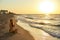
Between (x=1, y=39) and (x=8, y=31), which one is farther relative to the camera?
(x=8, y=31)

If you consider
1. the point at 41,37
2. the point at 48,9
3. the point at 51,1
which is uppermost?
the point at 51,1

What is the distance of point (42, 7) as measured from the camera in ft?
9.89

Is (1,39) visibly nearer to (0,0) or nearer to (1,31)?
(1,31)

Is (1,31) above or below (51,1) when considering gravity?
below

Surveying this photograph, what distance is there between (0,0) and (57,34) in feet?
6.33

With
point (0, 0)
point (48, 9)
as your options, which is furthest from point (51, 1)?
point (0, 0)

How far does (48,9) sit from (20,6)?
25.4 inches

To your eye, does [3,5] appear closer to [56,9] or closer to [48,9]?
[48,9]

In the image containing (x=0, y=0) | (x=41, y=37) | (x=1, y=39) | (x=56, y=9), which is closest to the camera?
(x=1, y=39)

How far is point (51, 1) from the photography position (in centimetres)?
303

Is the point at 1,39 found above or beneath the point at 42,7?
beneath

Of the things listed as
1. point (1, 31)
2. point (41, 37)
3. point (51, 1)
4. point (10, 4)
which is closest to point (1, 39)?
point (1, 31)

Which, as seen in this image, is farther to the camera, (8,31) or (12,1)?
(12,1)

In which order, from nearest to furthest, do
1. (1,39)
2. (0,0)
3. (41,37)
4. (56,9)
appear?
(1,39), (41,37), (0,0), (56,9)
